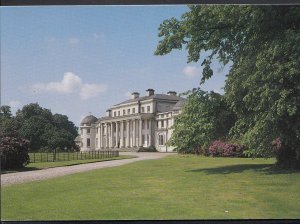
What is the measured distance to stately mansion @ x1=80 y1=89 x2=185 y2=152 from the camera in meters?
8.11

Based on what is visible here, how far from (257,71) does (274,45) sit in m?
0.67

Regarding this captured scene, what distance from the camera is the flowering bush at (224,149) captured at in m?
10.1

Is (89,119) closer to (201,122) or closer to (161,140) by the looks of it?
(161,140)

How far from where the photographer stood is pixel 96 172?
8172mm

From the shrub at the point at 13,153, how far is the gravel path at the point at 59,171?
0.31 metres

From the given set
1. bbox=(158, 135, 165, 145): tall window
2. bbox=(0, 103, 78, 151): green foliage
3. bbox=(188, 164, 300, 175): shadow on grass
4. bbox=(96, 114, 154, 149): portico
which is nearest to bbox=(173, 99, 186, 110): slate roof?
bbox=(158, 135, 165, 145): tall window

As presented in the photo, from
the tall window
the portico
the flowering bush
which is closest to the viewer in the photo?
the portico

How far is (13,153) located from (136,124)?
258 cm

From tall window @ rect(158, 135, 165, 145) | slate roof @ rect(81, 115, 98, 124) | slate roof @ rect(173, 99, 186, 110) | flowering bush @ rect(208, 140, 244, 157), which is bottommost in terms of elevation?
flowering bush @ rect(208, 140, 244, 157)

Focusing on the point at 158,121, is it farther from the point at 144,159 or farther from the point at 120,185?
the point at 120,185

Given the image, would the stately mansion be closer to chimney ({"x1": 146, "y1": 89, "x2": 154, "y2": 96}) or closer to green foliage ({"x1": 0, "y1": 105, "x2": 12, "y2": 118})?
chimney ({"x1": 146, "y1": 89, "x2": 154, "y2": 96})

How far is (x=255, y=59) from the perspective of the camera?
8.73 meters

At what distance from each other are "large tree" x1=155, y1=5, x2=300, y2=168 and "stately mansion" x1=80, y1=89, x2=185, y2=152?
1038 mm

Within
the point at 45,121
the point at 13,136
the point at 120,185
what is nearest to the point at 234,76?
the point at 120,185
